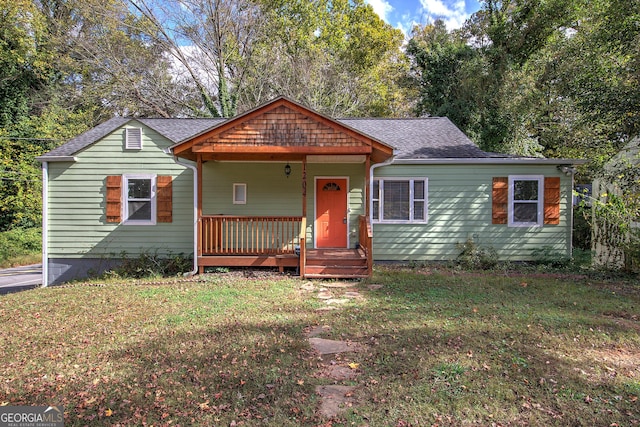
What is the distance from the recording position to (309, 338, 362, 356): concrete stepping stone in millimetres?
4039

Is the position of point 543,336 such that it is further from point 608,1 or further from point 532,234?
point 608,1

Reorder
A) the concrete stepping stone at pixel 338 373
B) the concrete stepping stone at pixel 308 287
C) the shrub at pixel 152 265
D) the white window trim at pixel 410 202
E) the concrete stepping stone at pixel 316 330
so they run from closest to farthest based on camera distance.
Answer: the concrete stepping stone at pixel 338 373
the concrete stepping stone at pixel 316 330
the concrete stepping stone at pixel 308 287
the shrub at pixel 152 265
the white window trim at pixel 410 202

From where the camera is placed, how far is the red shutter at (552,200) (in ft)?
30.2

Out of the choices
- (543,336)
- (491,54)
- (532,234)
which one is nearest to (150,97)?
(491,54)

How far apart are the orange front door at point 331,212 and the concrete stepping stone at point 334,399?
6563mm

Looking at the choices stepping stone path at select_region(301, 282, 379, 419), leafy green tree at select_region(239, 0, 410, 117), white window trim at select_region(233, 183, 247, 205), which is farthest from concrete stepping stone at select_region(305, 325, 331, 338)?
leafy green tree at select_region(239, 0, 410, 117)

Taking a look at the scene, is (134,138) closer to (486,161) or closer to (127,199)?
(127,199)

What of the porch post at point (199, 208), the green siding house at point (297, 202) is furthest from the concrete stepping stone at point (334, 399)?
the porch post at point (199, 208)

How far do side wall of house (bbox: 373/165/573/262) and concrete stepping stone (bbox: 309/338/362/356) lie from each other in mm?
5463

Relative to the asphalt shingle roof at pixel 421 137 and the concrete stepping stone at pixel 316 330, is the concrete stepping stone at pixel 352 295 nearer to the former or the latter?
the concrete stepping stone at pixel 316 330

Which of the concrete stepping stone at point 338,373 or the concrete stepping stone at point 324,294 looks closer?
the concrete stepping stone at point 338,373

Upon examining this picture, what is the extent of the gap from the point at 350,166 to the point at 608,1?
282 inches

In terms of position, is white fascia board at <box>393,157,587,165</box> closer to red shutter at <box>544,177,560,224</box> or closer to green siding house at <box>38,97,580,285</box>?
green siding house at <box>38,97,580,285</box>

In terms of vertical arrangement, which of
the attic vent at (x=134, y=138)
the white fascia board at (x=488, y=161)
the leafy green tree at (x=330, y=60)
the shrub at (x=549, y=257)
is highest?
the leafy green tree at (x=330, y=60)
